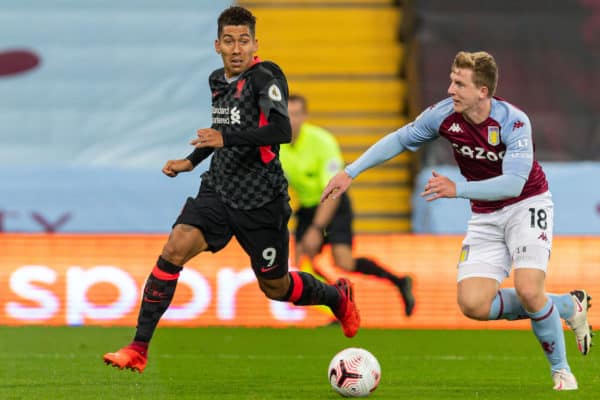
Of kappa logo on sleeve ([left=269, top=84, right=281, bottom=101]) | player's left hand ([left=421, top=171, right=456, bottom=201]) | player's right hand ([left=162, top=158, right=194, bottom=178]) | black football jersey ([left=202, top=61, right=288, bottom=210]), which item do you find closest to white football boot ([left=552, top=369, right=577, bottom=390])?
player's left hand ([left=421, top=171, right=456, bottom=201])

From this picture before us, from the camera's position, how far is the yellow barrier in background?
39.0 ft

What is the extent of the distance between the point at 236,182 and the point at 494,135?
138cm

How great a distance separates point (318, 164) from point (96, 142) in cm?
459

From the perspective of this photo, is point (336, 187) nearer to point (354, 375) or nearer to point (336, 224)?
point (354, 375)

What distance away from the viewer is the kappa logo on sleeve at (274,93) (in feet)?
21.9

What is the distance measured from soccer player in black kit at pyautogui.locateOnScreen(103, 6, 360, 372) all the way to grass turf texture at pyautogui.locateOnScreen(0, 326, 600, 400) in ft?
1.62

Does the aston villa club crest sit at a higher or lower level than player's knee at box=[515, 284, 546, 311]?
higher

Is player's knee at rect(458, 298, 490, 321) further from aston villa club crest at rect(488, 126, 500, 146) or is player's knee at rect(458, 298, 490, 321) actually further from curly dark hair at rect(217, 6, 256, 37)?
curly dark hair at rect(217, 6, 256, 37)

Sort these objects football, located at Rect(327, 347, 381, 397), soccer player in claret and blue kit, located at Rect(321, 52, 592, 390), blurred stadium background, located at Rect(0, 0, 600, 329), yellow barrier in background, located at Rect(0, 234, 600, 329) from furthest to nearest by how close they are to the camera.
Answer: blurred stadium background, located at Rect(0, 0, 600, 329) < yellow barrier in background, located at Rect(0, 234, 600, 329) < soccer player in claret and blue kit, located at Rect(321, 52, 592, 390) < football, located at Rect(327, 347, 381, 397)

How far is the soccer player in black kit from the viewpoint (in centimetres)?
672

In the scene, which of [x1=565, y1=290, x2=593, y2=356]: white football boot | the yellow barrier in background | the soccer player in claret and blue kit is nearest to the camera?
the soccer player in claret and blue kit

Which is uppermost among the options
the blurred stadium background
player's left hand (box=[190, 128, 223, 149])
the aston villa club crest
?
the blurred stadium background

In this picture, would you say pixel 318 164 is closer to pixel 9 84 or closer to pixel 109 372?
pixel 109 372

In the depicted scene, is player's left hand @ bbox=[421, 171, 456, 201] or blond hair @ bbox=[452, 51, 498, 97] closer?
player's left hand @ bbox=[421, 171, 456, 201]
